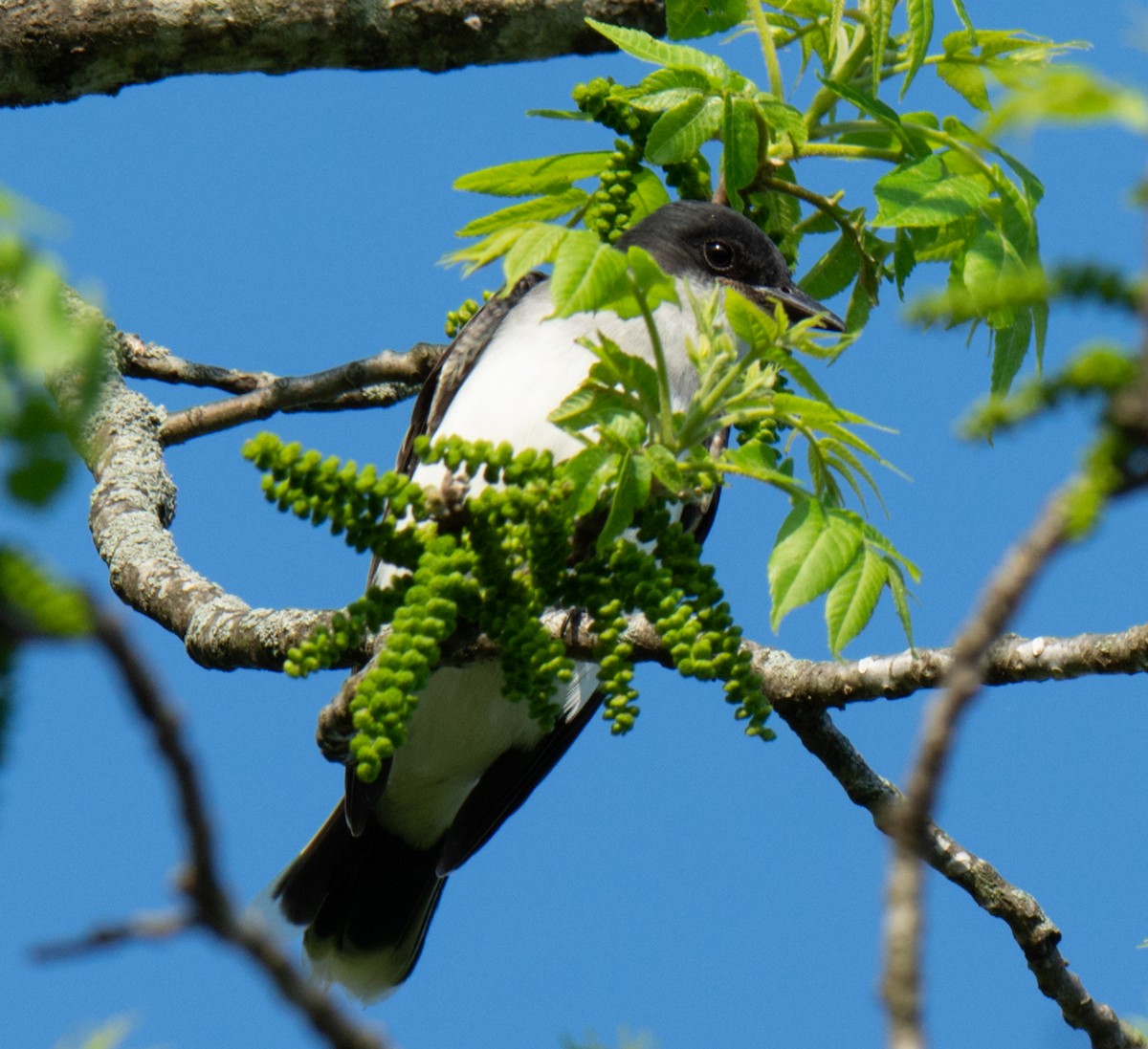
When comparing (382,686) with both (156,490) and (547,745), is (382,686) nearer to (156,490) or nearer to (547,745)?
(156,490)

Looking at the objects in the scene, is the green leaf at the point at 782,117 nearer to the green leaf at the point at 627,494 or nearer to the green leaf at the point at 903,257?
the green leaf at the point at 903,257

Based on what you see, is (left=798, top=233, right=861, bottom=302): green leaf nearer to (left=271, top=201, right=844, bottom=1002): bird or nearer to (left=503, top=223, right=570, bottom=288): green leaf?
(left=271, top=201, right=844, bottom=1002): bird

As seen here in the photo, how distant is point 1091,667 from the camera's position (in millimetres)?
3486

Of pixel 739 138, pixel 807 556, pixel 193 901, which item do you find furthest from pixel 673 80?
pixel 193 901

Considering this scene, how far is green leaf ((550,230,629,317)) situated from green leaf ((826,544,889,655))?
858mm

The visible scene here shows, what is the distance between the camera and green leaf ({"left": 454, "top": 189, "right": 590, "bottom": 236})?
4227 millimetres

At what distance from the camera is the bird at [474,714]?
500cm

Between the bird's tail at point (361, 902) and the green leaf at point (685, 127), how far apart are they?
122 inches

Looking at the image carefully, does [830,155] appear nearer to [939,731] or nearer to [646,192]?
[646,192]

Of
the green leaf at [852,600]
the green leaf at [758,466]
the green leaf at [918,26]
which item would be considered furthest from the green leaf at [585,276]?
the green leaf at [918,26]

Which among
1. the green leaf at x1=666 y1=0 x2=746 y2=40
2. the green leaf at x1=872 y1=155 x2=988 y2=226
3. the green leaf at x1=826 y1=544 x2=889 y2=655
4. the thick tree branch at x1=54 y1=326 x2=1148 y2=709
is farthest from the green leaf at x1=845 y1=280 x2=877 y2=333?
the green leaf at x1=826 y1=544 x2=889 y2=655

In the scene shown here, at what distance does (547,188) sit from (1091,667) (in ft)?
6.81

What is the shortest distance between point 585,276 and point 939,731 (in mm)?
1768

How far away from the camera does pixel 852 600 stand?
126 inches
